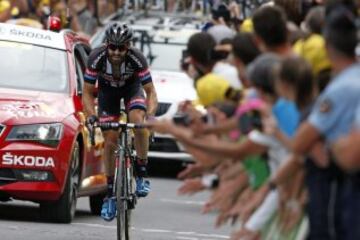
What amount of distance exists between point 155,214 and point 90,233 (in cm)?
263

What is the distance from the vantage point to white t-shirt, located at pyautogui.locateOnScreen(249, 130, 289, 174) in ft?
28.5

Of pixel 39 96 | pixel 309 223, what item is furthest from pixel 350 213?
pixel 39 96

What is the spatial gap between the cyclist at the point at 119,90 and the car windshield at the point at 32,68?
1.18m

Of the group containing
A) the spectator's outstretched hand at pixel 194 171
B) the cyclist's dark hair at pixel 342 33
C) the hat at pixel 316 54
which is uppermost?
the cyclist's dark hair at pixel 342 33

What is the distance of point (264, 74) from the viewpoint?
873 centimetres

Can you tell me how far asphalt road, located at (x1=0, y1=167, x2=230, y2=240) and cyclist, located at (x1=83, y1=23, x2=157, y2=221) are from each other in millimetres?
530

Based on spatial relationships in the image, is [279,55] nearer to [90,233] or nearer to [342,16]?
[342,16]

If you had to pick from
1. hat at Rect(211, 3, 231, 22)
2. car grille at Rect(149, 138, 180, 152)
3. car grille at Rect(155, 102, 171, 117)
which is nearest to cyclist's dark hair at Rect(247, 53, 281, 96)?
hat at Rect(211, 3, 231, 22)

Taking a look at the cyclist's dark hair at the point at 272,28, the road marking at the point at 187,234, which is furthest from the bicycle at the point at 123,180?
the cyclist's dark hair at the point at 272,28

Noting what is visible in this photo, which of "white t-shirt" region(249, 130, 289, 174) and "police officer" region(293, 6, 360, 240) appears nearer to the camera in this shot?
"police officer" region(293, 6, 360, 240)

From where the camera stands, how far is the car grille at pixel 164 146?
73.9 ft

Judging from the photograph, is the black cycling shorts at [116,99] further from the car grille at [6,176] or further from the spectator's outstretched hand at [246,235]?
the spectator's outstretched hand at [246,235]

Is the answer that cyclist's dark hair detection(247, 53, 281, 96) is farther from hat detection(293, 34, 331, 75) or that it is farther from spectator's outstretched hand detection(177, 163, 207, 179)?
spectator's outstretched hand detection(177, 163, 207, 179)

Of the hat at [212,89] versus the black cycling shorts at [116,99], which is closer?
the hat at [212,89]
